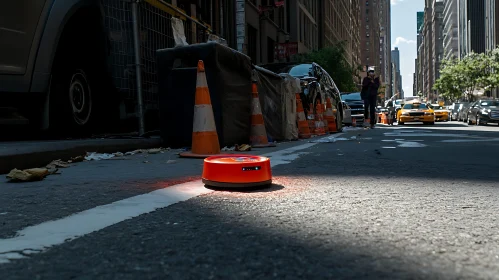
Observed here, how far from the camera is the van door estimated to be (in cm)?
530

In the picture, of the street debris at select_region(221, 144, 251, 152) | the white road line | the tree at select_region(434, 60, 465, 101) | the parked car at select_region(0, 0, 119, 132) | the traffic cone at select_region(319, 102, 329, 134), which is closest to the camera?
the white road line

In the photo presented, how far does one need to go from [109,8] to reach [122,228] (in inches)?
227

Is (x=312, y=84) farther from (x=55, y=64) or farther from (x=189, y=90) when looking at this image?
(x=55, y=64)

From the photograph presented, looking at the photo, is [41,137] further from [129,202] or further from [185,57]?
[129,202]

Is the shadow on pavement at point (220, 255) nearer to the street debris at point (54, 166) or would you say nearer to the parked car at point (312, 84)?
the street debris at point (54, 166)

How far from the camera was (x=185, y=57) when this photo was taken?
712 centimetres

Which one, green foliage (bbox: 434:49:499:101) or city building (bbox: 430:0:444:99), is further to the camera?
city building (bbox: 430:0:444:99)

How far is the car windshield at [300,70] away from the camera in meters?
13.5

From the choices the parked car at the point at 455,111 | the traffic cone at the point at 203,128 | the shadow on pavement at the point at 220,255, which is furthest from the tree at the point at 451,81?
the shadow on pavement at the point at 220,255

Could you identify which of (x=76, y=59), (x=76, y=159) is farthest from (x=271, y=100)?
(x=76, y=159)

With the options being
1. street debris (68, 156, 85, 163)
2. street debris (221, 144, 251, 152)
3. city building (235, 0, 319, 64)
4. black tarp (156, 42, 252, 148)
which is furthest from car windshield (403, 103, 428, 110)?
street debris (68, 156, 85, 163)

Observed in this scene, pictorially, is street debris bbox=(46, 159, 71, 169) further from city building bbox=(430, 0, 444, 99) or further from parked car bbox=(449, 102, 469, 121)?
city building bbox=(430, 0, 444, 99)

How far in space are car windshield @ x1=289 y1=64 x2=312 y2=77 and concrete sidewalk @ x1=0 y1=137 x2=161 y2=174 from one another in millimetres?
7647

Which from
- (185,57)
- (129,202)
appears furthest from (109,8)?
(129,202)
